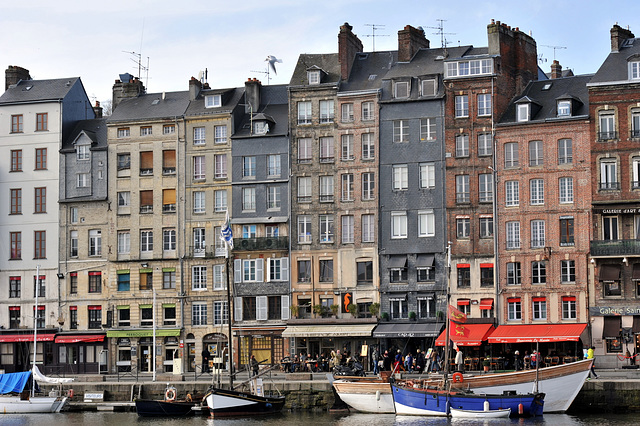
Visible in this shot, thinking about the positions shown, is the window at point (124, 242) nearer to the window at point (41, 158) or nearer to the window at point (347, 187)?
the window at point (41, 158)

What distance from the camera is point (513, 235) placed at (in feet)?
216

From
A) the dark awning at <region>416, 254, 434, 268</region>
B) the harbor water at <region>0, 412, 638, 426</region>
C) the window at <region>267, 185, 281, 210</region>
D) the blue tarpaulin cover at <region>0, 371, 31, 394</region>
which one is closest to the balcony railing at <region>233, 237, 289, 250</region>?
the window at <region>267, 185, 281, 210</region>

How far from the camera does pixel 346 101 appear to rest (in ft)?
230

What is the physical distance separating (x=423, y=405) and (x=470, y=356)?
12.6 meters

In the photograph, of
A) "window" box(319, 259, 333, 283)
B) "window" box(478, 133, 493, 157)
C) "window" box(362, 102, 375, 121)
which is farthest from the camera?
"window" box(319, 259, 333, 283)

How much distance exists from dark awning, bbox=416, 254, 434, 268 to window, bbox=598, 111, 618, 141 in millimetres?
11364

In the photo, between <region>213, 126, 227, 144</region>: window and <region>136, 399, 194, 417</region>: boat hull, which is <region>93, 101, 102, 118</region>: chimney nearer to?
<region>213, 126, 227, 144</region>: window

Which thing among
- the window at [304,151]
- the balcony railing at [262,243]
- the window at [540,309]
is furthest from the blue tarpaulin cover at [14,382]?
the window at [540,309]

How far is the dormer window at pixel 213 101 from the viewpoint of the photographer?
73.9 meters

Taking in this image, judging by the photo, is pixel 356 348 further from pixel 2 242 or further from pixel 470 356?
pixel 2 242

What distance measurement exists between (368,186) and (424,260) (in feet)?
18.1

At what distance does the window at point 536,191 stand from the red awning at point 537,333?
22.1ft

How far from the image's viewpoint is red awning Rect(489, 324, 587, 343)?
61.9 metres

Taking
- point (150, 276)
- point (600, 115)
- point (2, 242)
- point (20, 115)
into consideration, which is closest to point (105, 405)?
point (150, 276)
